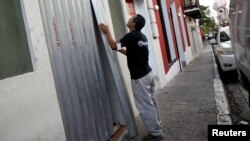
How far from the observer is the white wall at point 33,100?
3.76 meters

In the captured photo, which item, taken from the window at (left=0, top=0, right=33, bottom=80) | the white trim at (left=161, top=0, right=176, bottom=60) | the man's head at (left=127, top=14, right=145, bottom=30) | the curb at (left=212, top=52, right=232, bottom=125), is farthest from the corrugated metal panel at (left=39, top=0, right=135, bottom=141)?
the white trim at (left=161, top=0, right=176, bottom=60)

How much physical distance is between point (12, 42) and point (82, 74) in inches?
51.5

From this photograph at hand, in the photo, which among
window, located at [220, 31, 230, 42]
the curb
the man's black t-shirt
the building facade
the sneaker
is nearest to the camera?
the building facade

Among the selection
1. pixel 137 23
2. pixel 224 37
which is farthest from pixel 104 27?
pixel 224 37

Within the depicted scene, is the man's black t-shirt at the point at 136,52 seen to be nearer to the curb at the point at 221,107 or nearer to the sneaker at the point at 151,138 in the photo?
the sneaker at the point at 151,138

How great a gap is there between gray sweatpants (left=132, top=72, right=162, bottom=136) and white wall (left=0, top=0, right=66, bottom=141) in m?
1.43

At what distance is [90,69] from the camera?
217 inches

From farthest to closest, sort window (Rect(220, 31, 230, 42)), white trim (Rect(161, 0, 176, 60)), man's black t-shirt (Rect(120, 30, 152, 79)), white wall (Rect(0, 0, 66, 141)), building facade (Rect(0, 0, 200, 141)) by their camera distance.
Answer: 1. white trim (Rect(161, 0, 176, 60))
2. window (Rect(220, 31, 230, 42))
3. man's black t-shirt (Rect(120, 30, 152, 79))
4. building facade (Rect(0, 0, 200, 141))
5. white wall (Rect(0, 0, 66, 141))

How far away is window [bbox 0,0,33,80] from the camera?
4.04 metres

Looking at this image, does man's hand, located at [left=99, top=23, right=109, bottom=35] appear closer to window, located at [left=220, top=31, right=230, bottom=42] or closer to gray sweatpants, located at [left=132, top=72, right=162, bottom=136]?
gray sweatpants, located at [left=132, top=72, right=162, bottom=136]

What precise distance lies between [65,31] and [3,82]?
1459mm

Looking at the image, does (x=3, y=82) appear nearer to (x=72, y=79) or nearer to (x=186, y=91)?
(x=72, y=79)

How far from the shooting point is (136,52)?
5.66 m

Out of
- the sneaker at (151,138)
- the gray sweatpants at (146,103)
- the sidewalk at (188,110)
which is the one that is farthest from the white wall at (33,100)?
the sidewalk at (188,110)
